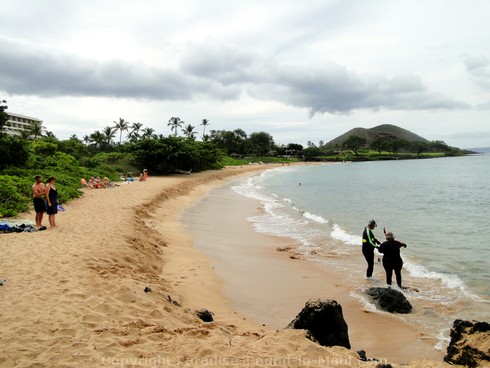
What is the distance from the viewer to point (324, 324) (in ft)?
17.7

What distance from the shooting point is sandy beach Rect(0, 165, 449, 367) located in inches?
177

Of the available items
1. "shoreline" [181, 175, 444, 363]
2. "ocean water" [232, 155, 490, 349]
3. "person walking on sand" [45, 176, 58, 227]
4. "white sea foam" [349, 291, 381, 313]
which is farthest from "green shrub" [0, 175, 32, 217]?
"white sea foam" [349, 291, 381, 313]

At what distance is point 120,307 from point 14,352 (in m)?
1.74

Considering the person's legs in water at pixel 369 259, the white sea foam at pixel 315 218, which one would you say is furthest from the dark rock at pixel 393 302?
the white sea foam at pixel 315 218

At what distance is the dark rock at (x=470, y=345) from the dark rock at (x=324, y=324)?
4.83ft

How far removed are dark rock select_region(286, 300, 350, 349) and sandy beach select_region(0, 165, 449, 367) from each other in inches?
13.6

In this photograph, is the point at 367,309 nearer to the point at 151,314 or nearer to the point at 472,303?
the point at 472,303

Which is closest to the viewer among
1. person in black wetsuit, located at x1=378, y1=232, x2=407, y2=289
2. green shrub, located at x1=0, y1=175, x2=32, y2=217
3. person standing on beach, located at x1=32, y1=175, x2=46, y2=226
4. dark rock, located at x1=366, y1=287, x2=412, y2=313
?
dark rock, located at x1=366, y1=287, x2=412, y2=313

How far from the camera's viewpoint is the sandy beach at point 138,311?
14.7 feet

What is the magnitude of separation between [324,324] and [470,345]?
1928 mm

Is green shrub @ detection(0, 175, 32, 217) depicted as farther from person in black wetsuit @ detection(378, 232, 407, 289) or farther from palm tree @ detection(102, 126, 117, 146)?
palm tree @ detection(102, 126, 117, 146)

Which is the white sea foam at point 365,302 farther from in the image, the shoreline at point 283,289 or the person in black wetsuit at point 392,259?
the person in black wetsuit at point 392,259

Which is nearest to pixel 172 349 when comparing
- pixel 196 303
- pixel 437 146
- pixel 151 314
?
pixel 151 314

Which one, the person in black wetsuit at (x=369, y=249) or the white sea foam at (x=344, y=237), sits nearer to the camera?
the person in black wetsuit at (x=369, y=249)
